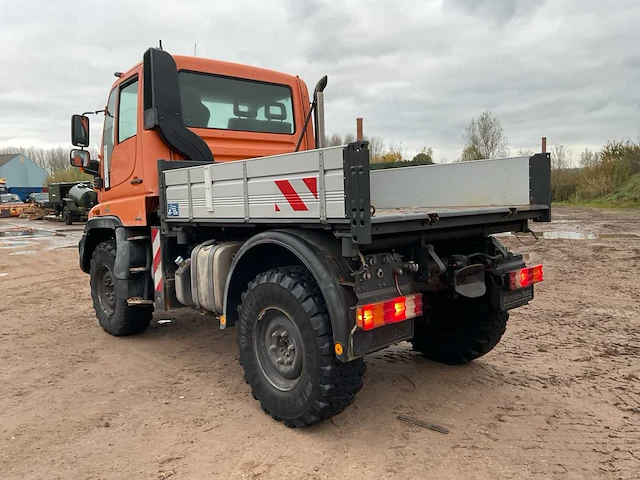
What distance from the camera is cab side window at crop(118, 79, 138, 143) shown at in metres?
5.15

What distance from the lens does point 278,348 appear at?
141 inches

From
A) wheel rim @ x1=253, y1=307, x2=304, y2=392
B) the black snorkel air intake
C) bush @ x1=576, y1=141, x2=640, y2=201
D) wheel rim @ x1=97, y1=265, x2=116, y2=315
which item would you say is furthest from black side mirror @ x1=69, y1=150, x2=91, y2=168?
bush @ x1=576, y1=141, x2=640, y2=201

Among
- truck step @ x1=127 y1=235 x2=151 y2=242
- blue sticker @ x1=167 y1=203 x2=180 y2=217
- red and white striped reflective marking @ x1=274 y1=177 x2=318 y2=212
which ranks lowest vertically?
truck step @ x1=127 y1=235 x2=151 y2=242

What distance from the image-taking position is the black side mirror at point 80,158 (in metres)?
5.98

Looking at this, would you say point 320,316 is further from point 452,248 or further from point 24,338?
point 24,338

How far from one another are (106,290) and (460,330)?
13.1 ft

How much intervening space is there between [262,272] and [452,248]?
57.5 inches

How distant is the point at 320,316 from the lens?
3.15 meters

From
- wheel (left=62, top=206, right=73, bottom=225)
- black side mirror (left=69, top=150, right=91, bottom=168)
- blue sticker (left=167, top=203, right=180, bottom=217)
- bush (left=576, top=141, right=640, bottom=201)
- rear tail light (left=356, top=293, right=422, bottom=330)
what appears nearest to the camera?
rear tail light (left=356, top=293, right=422, bottom=330)

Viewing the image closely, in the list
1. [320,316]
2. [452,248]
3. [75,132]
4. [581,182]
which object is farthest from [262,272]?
[581,182]

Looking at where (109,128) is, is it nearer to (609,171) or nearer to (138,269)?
(138,269)

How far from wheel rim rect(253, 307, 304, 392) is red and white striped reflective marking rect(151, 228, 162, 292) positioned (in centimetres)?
173

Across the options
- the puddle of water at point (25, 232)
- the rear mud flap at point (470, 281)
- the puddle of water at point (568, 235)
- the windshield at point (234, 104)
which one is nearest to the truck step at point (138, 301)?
the windshield at point (234, 104)

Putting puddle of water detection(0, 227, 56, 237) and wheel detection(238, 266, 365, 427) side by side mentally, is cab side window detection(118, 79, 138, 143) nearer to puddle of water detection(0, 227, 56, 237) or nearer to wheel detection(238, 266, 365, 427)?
wheel detection(238, 266, 365, 427)
